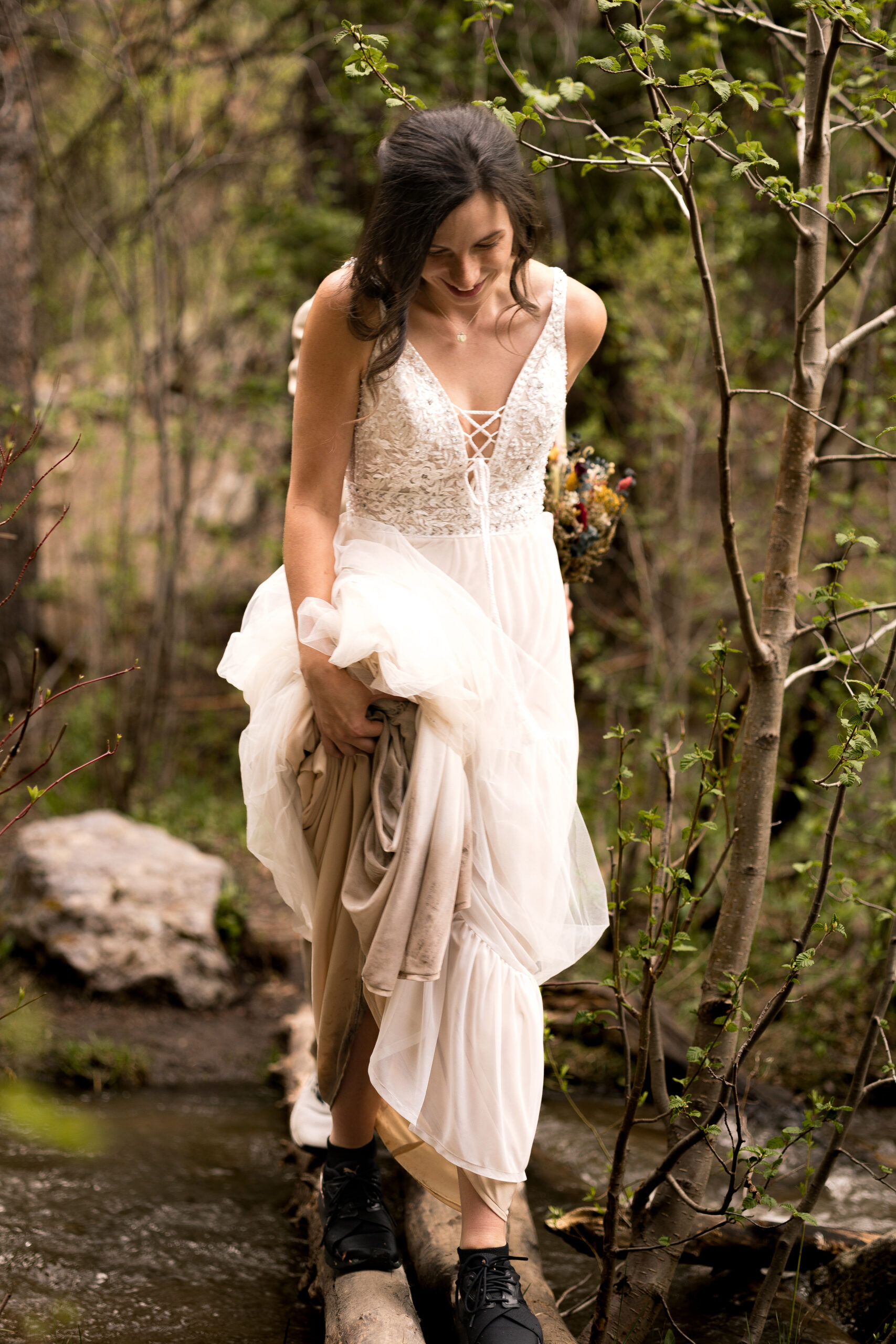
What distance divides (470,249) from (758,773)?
3.54 feet

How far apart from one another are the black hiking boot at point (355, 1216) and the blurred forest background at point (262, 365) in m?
2.02

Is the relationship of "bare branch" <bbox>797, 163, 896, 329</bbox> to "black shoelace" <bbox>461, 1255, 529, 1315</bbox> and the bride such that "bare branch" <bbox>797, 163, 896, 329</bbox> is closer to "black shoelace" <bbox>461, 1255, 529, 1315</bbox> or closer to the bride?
the bride

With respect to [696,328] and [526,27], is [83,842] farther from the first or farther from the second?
[526,27]

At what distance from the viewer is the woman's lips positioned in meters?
2.00

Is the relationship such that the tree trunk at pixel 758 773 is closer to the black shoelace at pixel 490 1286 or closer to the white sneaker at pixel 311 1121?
the black shoelace at pixel 490 1286

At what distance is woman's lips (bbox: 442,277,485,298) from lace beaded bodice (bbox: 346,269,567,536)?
0.42ft

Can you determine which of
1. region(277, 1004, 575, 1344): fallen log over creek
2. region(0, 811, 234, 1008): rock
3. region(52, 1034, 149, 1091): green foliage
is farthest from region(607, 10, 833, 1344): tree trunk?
region(0, 811, 234, 1008): rock

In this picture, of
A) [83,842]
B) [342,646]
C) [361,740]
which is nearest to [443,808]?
→ [361,740]

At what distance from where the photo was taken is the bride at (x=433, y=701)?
196cm

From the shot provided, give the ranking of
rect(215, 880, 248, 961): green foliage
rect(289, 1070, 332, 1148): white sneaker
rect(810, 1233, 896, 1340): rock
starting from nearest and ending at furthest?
rect(810, 1233, 896, 1340): rock < rect(289, 1070, 332, 1148): white sneaker < rect(215, 880, 248, 961): green foliage

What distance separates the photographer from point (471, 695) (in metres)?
2.01

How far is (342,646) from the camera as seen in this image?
6.37 ft

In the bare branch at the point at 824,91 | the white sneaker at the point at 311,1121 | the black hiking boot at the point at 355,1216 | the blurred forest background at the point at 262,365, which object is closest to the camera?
the bare branch at the point at 824,91

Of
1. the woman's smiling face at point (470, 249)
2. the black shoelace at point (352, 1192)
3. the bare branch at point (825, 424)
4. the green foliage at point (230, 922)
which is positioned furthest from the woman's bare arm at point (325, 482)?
the green foliage at point (230, 922)
